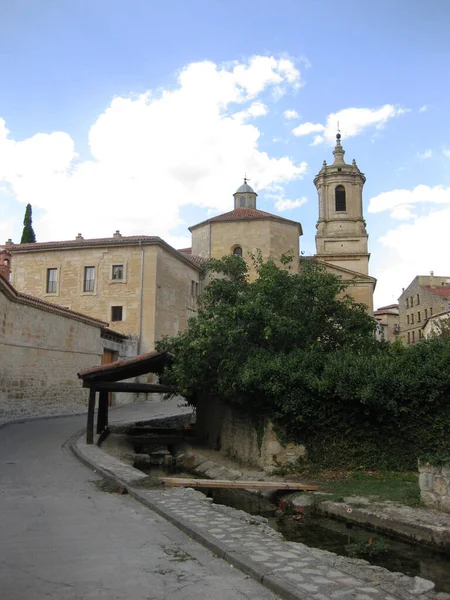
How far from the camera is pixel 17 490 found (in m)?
8.10

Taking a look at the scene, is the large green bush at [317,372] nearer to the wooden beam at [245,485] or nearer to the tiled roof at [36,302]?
the wooden beam at [245,485]

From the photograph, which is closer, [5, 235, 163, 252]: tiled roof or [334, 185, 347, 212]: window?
[5, 235, 163, 252]: tiled roof

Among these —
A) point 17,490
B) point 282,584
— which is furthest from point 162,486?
point 282,584

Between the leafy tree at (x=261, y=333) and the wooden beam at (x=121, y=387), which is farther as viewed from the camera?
the wooden beam at (x=121, y=387)

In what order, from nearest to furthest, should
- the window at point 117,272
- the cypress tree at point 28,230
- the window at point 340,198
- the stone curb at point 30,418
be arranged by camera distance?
the stone curb at point 30,418
the window at point 117,272
the cypress tree at point 28,230
the window at point 340,198

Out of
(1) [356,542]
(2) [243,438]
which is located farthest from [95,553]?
(2) [243,438]

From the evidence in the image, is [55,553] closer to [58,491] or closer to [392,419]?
[58,491]

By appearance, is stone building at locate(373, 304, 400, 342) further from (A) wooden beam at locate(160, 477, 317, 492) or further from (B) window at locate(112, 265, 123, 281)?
(A) wooden beam at locate(160, 477, 317, 492)

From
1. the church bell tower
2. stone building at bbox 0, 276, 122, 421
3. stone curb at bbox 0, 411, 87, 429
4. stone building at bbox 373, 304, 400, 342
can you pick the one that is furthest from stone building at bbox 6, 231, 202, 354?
stone building at bbox 373, 304, 400, 342

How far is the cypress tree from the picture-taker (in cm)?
4094

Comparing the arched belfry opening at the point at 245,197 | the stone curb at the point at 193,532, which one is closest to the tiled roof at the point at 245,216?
the arched belfry opening at the point at 245,197

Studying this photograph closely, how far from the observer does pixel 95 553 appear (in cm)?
500

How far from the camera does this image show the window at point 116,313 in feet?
106

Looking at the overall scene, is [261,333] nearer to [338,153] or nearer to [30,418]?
[30,418]
